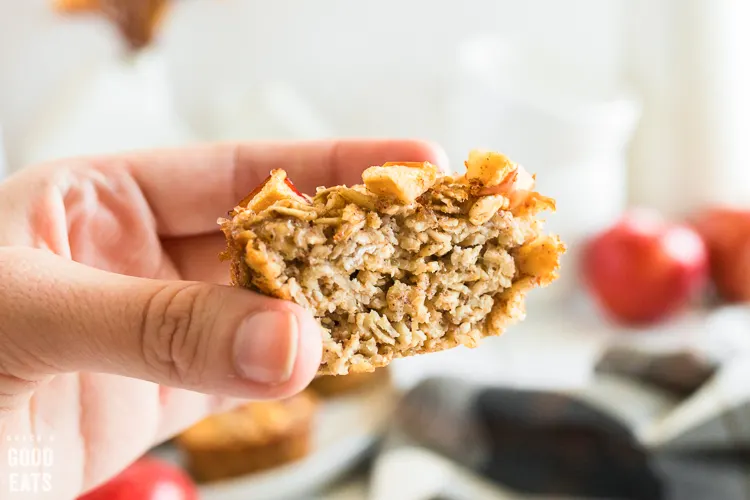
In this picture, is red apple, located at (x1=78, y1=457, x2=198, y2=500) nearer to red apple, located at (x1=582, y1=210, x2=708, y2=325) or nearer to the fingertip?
the fingertip

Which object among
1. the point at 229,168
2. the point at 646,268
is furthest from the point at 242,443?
the point at 646,268

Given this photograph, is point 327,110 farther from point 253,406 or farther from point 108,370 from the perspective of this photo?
point 108,370

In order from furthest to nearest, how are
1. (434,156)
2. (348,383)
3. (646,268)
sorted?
(646,268), (348,383), (434,156)

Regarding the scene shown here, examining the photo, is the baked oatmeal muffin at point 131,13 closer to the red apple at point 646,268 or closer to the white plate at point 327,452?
the white plate at point 327,452

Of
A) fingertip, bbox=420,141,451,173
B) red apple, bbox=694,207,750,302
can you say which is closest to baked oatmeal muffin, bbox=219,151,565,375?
fingertip, bbox=420,141,451,173

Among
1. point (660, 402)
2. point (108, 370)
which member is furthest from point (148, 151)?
point (660, 402)

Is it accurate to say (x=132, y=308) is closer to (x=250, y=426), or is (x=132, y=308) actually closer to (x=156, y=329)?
(x=156, y=329)

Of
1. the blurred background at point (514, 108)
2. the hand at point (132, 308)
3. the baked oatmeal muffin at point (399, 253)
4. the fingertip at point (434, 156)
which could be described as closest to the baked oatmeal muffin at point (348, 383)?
the blurred background at point (514, 108)
